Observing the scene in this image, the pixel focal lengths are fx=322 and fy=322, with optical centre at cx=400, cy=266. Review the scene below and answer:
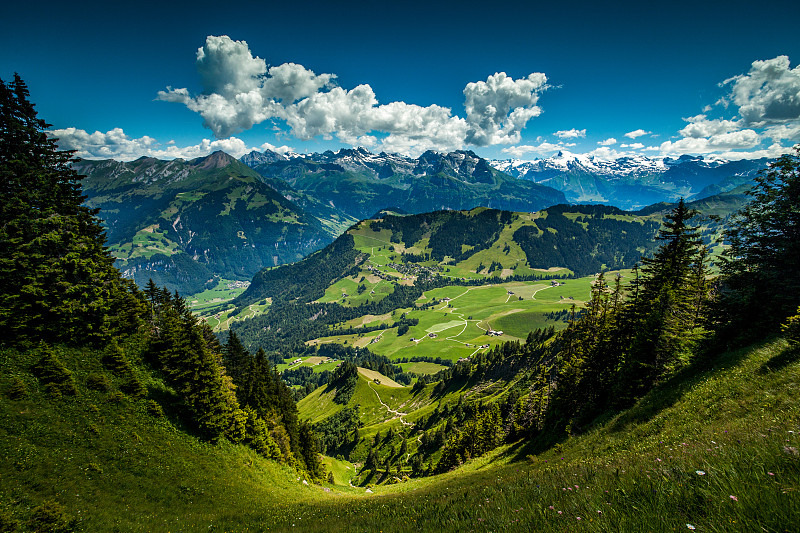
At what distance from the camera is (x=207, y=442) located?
35844mm

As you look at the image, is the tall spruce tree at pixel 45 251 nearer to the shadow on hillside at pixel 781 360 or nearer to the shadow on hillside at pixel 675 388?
the shadow on hillside at pixel 675 388

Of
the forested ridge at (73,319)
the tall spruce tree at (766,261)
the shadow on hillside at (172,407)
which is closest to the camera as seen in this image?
the tall spruce tree at (766,261)

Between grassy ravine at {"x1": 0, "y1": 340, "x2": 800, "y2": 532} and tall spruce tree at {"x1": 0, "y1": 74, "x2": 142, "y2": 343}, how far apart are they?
12.1 feet

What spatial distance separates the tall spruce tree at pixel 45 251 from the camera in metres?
30.6

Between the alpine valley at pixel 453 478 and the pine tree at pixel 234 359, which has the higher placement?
the alpine valley at pixel 453 478

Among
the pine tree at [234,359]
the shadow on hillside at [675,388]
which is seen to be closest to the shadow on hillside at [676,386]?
the shadow on hillside at [675,388]

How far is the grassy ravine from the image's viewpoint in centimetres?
492

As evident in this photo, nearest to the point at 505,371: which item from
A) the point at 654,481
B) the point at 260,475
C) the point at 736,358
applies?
the point at 260,475

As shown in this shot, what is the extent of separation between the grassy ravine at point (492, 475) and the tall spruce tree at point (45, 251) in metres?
3.70

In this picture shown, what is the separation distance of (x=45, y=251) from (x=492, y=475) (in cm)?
4881

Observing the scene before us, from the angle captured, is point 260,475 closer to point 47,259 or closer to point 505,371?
point 47,259

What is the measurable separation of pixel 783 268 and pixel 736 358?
9.87 m

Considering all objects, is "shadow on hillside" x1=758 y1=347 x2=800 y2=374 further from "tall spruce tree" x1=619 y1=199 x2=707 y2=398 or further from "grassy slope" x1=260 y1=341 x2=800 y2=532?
"tall spruce tree" x1=619 y1=199 x2=707 y2=398

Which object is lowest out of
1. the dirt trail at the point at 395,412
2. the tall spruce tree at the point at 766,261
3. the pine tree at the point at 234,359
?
the dirt trail at the point at 395,412
